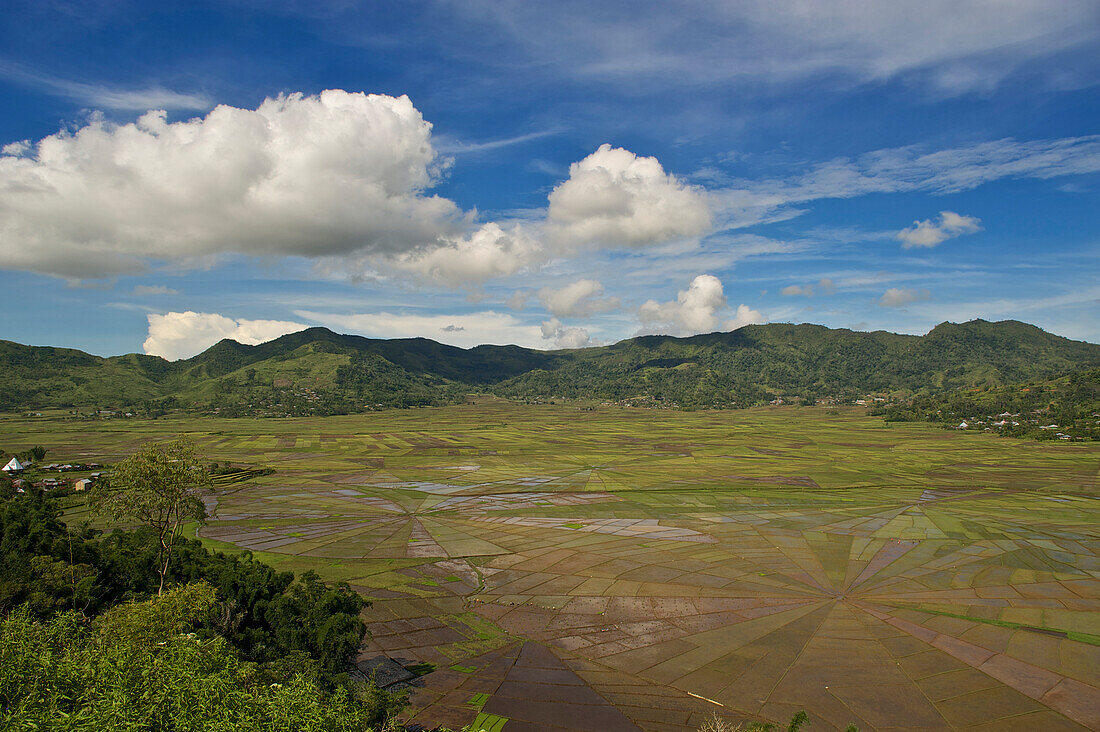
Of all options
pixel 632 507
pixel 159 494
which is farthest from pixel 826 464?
pixel 159 494

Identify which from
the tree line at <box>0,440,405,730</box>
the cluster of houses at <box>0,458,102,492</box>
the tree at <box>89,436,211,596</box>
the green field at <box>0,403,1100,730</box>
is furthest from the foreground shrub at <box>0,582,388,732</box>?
the cluster of houses at <box>0,458,102,492</box>

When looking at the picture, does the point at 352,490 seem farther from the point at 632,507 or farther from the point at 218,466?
the point at 632,507

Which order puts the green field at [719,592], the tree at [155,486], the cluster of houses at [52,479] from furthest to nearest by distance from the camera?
1. the cluster of houses at [52,479]
2. the tree at [155,486]
3. the green field at [719,592]

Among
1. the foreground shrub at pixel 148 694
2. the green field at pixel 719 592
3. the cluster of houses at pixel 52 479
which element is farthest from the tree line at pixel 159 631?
the cluster of houses at pixel 52 479

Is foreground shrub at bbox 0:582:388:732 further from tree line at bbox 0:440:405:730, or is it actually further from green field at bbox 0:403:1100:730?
green field at bbox 0:403:1100:730

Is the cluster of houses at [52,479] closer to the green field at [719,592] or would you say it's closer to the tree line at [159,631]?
the green field at [719,592]
